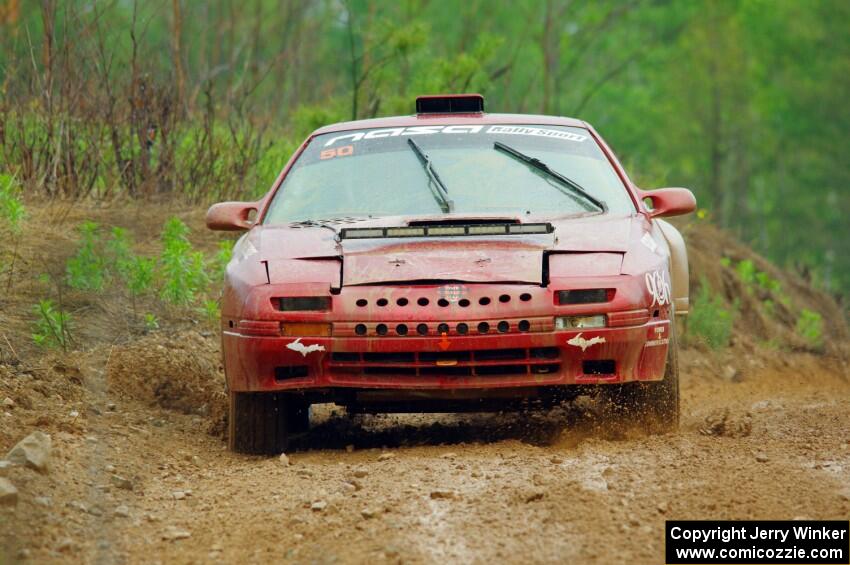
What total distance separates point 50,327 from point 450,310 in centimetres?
337

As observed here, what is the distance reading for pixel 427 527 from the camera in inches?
171

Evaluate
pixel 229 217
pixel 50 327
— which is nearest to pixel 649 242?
pixel 229 217

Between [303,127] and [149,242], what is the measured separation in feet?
12.9

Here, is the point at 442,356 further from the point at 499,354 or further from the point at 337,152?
the point at 337,152

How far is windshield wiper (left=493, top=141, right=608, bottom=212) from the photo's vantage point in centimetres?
662

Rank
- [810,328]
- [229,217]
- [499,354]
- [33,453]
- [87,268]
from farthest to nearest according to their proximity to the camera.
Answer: [810,328], [87,268], [229,217], [499,354], [33,453]

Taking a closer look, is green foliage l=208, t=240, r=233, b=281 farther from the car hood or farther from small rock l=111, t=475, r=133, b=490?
small rock l=111, t=475, r=133, b=490

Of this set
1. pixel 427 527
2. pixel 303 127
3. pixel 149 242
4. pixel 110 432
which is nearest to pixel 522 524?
pixel 427 527

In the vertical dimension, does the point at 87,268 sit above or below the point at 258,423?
above

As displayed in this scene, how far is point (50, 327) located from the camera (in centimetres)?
792

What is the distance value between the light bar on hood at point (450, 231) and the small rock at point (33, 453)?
159 cm

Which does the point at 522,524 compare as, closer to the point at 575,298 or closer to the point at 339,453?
the point at 575,298

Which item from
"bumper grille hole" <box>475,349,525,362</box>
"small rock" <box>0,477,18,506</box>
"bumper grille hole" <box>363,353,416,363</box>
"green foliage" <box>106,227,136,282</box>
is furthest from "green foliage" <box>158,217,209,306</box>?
"small rock" <box>0,477,18,506</box>

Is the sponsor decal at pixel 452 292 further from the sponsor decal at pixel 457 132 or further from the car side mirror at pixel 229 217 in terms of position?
the sponsor decal at pixel 457 132
